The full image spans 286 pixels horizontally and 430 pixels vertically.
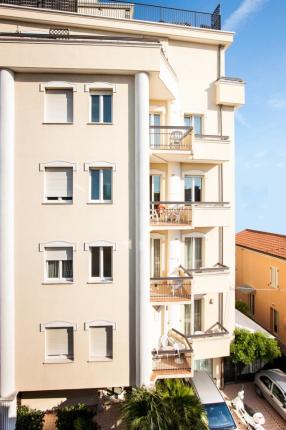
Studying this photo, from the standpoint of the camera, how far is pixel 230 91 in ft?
49.8

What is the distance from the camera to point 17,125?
11453 millimetres

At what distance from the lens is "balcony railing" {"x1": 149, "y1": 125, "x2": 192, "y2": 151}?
1356cm

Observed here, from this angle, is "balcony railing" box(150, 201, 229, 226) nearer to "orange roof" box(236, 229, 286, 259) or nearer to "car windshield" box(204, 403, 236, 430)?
"car windshield" box(204, 403, 236, 430)

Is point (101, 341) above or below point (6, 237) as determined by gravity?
below

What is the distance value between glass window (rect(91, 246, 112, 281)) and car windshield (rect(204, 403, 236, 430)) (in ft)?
23.7

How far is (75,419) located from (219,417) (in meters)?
5.99

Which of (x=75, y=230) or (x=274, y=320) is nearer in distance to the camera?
(x=75, y=230)

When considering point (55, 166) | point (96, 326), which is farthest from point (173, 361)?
point (55, 166)

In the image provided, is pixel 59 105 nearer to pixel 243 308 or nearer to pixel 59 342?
pixel 59 342

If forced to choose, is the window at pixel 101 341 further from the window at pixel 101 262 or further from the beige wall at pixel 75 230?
the window at pixel 101 262

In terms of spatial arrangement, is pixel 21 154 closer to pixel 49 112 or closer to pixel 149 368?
pixel 49 112

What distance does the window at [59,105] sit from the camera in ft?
38.3

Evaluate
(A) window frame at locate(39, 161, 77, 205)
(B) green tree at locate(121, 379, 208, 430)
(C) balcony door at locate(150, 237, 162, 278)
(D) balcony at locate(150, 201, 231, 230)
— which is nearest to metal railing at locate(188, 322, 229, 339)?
(B) green tree at locate(121, 379, 208, 430)

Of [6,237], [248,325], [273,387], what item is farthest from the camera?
[248,325]
